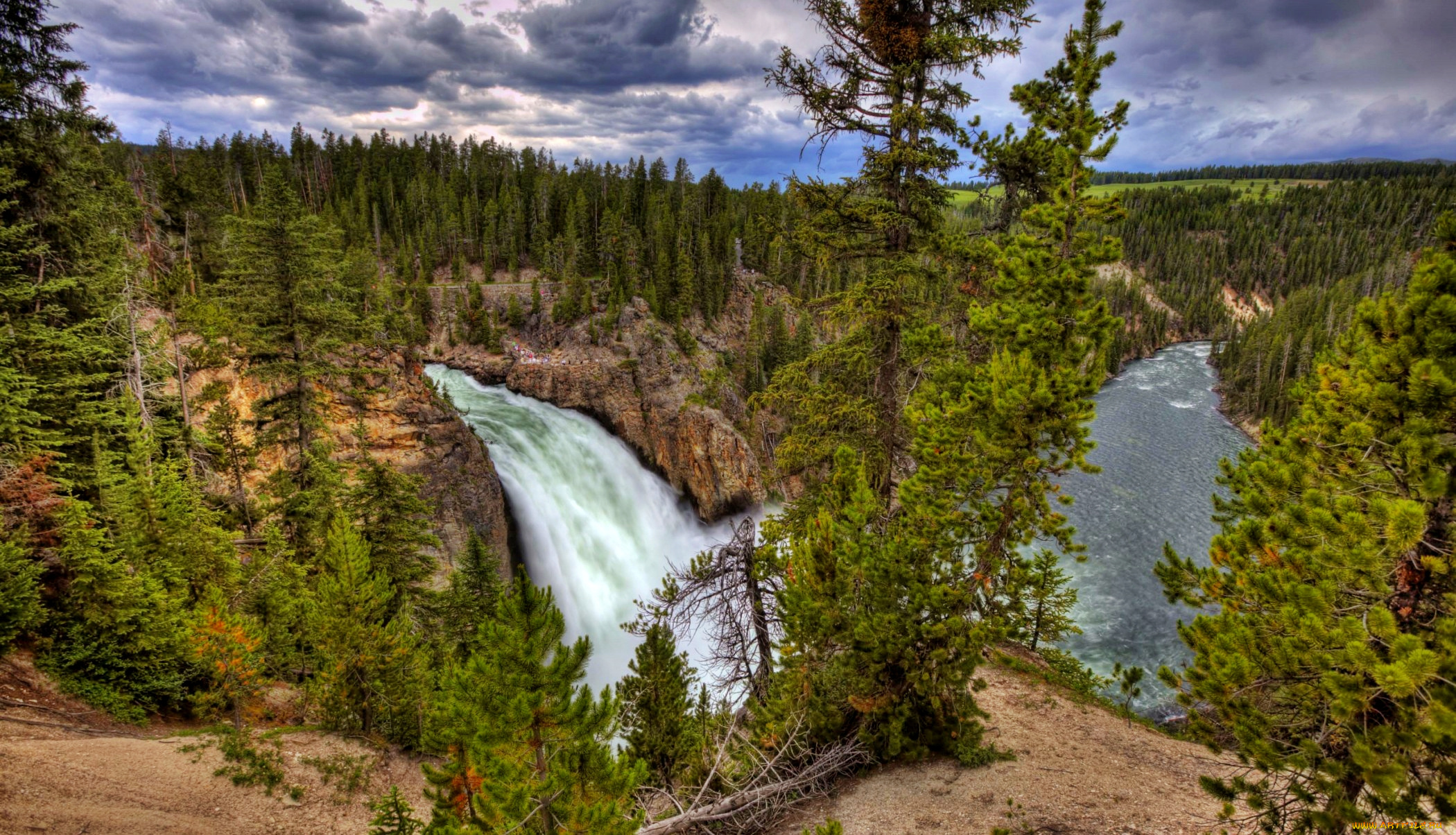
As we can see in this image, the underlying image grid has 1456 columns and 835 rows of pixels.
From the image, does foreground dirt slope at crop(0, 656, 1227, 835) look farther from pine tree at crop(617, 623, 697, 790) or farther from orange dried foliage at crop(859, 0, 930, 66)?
orange dried foliage at crop(859, 0, 930, 66)

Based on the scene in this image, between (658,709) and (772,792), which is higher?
(772,792)

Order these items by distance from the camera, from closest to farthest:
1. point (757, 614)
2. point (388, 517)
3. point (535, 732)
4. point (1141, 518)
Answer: point (535, 732) < point (757, 614) < point (388, 517) < point (1141, 518)

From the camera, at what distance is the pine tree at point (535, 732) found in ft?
19.3

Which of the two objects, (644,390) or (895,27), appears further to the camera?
(644,390)

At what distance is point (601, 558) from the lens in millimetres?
35375

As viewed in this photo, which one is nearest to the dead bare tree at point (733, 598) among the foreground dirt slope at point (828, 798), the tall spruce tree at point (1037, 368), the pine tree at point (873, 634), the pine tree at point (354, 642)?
the pine tree at point (873, 634)

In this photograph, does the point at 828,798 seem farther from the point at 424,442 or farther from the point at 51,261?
the point at 424,442

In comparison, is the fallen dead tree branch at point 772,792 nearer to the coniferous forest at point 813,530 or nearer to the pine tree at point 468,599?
the coniferous forest at point 813,530

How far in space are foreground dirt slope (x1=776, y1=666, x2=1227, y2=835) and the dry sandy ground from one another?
10102 mm

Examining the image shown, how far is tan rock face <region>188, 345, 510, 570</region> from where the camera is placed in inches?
1062

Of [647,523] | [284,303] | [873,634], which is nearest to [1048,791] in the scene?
[873,634]

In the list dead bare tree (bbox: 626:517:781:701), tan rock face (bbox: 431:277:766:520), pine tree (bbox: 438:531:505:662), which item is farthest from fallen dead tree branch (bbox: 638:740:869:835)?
tan rock face (bbox: 431:277:766:520)

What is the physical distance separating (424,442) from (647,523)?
16805 mm

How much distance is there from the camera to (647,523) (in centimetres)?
4231
